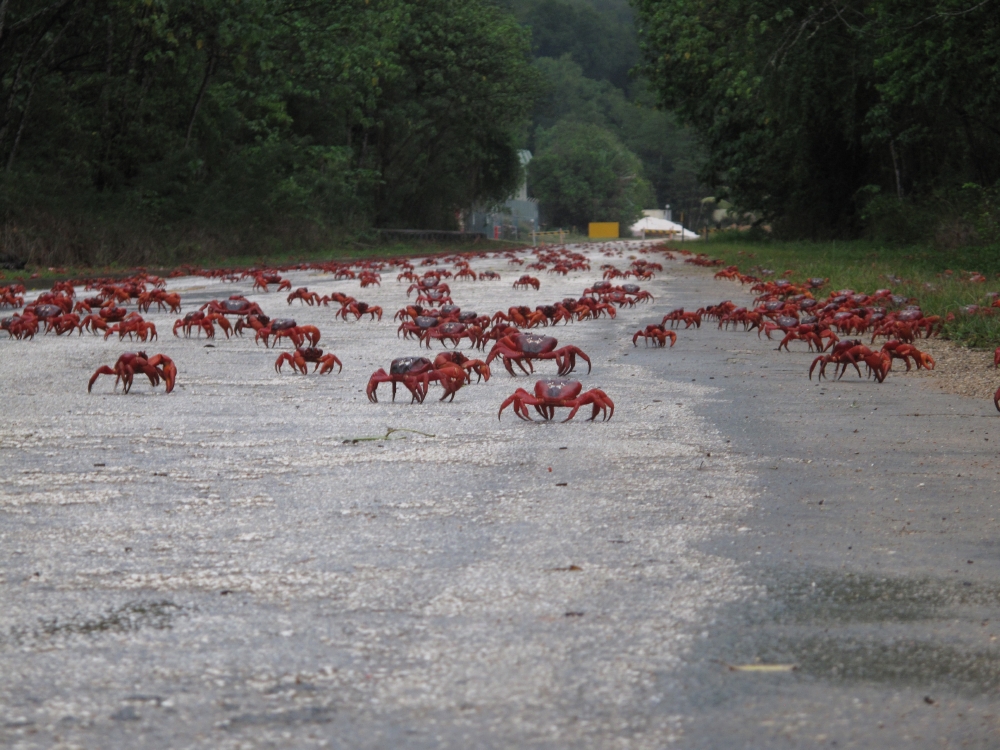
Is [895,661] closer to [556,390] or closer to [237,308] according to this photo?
[556,390]

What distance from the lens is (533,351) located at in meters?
8.39

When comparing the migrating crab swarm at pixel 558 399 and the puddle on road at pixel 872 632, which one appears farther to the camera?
the migrating crab swarm at pixel 558 399

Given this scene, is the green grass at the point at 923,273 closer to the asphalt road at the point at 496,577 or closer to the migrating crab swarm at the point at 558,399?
the asphalt road at the point at 496,577

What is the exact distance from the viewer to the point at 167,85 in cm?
3622

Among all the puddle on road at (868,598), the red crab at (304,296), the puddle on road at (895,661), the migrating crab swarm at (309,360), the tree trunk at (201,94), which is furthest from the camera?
the tree trunk at (201,94)

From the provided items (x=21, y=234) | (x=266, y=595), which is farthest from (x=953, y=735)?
(x=21, y=234)

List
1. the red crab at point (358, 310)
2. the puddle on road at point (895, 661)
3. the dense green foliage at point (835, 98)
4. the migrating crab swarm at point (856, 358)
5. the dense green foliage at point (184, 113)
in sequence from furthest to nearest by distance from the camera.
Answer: the dense green foliage at point (184, 113) < the dense green foliage at point (835, 98) < the red crab at point (358, 310) < the migrating crab swarm at point (856, 358) < the puddle on road at point (895, 661)

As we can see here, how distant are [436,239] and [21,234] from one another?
39.9 m

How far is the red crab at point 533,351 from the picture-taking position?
27.3 feet

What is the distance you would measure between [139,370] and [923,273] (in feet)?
47.5

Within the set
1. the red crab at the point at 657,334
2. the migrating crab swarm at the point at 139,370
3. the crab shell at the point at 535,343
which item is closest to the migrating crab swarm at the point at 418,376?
the crab shell at the point at 535,343

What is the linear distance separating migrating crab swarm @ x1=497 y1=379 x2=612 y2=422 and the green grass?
4.81 meters

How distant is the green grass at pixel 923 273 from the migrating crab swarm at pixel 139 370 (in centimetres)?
625

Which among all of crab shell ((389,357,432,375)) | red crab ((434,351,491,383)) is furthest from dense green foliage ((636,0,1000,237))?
crab shell ((389,357,432,375))
